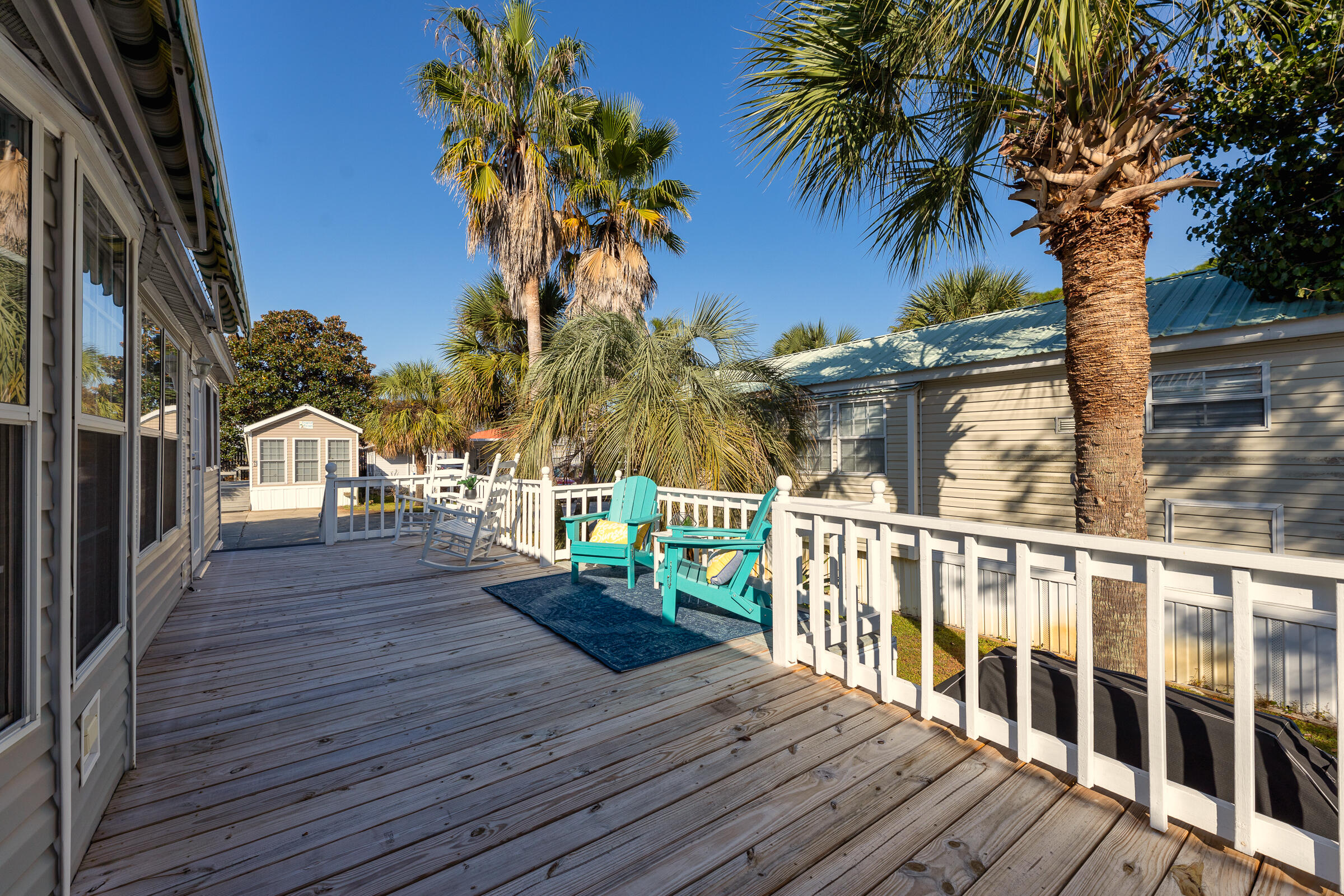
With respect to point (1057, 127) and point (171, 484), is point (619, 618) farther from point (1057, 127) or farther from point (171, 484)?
point (1057, 127)

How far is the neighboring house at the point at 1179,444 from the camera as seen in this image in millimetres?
5094

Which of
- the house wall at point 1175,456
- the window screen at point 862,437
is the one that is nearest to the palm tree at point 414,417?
the window screen at point 862,437

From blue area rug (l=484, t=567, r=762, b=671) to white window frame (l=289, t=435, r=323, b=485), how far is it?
43.0 feet

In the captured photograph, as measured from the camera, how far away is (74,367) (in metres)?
1.46

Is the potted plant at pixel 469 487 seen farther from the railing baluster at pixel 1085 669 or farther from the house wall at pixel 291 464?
the railing baluster at pixel 1085 669

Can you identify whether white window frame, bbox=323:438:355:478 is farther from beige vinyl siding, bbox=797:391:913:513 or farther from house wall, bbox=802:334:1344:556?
house wall, bbox=802:334:1344:556

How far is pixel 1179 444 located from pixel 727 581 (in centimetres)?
552

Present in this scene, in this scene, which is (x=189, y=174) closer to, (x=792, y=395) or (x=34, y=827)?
(x=34, y=827)

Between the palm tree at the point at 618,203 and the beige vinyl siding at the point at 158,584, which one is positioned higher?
the palm tree at the point at 618,203

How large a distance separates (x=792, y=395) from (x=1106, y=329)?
335cm

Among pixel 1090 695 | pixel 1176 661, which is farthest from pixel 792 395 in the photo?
pixel 1090 695

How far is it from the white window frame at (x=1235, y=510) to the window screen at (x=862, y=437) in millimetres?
3128

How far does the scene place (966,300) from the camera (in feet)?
41.8

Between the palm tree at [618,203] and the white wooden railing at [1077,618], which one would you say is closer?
the white wooden railing at [1077,618]
